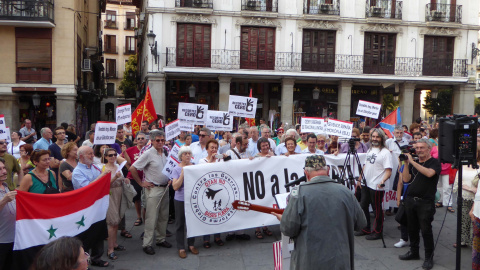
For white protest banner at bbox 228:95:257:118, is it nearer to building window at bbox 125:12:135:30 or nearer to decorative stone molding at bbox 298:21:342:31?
decorative stone molding at bbox 298:21:342:31

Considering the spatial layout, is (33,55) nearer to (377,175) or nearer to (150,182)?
(150,182)

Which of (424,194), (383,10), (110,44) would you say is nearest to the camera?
(424,194)

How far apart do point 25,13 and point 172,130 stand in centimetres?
1413

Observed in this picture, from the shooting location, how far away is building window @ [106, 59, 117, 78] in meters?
55.4

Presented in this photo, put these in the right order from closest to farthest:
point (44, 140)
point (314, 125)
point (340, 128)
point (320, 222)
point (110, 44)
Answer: point (320, 222), point (340, 128), point (44, 140), point (314, 125), point (110, 44)

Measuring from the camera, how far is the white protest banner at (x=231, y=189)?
6.54m

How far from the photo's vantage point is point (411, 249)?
6203 mm

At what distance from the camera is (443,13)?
24.9m

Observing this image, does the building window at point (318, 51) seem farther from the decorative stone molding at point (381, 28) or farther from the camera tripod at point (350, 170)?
the camera tripod at point (350, 170)

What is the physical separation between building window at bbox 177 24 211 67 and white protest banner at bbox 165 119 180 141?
13952 mm

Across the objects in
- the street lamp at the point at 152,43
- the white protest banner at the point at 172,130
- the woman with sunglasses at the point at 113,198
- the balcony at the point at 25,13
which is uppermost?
the balcony at the point at 25,13

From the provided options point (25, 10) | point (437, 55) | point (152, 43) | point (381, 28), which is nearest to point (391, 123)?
point (152, 43)

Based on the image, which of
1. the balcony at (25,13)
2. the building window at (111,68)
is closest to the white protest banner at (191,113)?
the balcony at (25,13)

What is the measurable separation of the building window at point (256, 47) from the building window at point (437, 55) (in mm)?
9620
